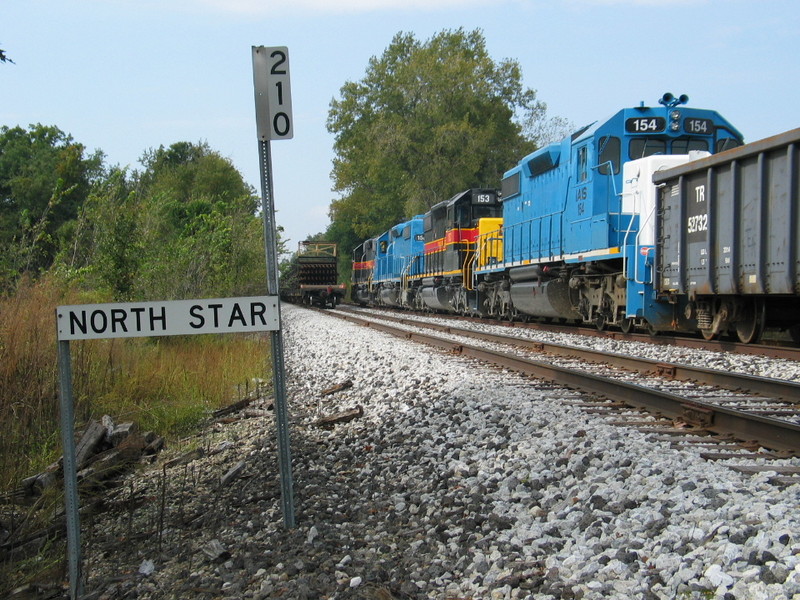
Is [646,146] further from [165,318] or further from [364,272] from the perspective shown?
[364,272]

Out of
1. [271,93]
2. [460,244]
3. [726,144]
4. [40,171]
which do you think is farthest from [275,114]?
[40,171]

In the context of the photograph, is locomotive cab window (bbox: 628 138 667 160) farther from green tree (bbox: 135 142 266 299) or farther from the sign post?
the sign post

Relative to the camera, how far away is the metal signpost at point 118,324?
138 inches

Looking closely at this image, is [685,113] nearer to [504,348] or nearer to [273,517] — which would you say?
[504,348]

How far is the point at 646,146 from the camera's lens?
42.2ft

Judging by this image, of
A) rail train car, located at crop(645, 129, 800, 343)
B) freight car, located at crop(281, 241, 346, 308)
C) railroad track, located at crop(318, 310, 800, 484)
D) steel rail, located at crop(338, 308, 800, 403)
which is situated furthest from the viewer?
freight car, located at crop(281, 241, 346, 308)

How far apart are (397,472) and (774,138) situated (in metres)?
6.58

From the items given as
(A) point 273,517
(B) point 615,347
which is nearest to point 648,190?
(B) point 615,347

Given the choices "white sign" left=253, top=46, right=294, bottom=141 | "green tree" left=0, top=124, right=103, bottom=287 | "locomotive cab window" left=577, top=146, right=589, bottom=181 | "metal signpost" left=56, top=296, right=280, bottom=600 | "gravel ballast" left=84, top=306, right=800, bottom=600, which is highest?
"green tree" left=0, top=124, right=103, bottom=287

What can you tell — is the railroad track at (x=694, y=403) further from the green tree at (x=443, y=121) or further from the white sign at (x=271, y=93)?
the green tree at (x=443, y=121)

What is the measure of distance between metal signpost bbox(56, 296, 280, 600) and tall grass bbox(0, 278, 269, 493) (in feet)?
6.68

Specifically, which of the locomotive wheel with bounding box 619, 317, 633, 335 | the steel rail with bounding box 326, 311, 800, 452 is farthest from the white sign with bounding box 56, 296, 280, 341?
the locomotive wheel with bounding box 619, 317, 633, 335

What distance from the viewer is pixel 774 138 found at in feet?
28.4

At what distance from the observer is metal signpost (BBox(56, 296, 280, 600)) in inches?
138
